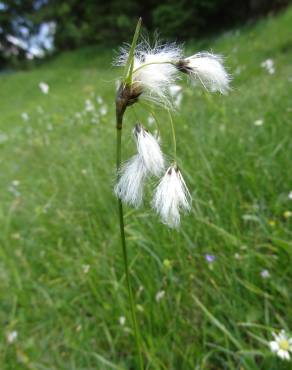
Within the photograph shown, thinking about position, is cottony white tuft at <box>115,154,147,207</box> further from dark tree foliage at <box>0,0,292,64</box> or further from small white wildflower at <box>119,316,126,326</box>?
dark tree foliage at <box>0,0,292,64</box>

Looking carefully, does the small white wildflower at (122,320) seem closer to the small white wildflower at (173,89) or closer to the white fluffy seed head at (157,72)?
the small white wildflower at (173,89)

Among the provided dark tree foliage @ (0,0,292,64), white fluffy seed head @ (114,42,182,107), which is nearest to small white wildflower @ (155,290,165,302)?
white fluffy seed head @ (114,42,182,107)

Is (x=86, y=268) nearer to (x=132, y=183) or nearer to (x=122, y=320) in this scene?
(x=122, y=320)

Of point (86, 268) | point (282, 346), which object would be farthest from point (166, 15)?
point (282, 346)

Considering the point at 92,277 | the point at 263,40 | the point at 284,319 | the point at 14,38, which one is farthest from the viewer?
the point at 14,38

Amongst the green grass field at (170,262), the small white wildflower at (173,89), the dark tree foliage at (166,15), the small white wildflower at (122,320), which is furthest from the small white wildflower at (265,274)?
the dark tree foliage at (166,15)

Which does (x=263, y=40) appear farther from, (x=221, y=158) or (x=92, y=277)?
(x=92, y=277)

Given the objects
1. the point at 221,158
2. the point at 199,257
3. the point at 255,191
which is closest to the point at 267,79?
the point at 221,158
